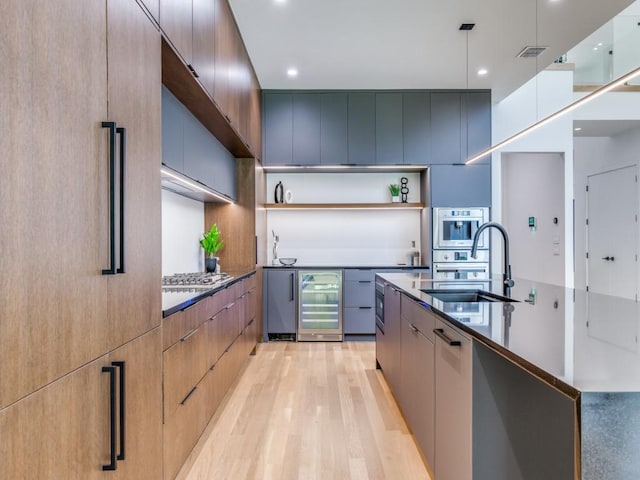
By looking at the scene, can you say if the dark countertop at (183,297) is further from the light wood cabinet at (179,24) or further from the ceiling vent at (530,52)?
the ceiling vent at (530,52)

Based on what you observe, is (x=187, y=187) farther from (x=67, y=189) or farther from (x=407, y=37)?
(x=407, y=37)

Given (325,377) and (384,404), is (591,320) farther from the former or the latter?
(325,377)

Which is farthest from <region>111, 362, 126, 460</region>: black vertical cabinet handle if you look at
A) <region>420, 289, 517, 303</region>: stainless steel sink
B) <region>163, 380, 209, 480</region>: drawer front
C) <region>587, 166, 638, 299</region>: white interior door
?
<region>587, 166, 638, 299</region>: white interior door

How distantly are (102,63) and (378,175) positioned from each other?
415 cm

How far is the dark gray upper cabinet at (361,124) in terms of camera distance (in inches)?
182

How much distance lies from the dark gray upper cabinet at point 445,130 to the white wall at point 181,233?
2915 millimetres

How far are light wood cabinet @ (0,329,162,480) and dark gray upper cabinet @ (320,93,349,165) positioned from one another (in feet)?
11.5

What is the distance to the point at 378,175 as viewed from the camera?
16.5ft

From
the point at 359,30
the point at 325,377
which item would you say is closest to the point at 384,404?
the point at 325,377

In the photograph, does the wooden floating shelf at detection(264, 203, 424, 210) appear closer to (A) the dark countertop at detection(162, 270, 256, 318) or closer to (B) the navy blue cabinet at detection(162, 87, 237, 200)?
(B) the navy blue cabinet at detection(162, 87, 237, 200)

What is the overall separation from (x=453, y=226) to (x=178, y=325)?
3.69 metres

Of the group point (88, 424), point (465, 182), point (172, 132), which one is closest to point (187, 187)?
point (172, 132)

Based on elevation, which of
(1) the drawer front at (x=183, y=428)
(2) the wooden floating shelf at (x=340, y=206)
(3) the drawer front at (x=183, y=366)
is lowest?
(1) the drawer front at (x=183, y=428)

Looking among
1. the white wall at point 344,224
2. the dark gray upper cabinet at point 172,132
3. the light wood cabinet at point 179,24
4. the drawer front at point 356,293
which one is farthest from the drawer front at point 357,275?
the light wood cabinet at point 179,24
